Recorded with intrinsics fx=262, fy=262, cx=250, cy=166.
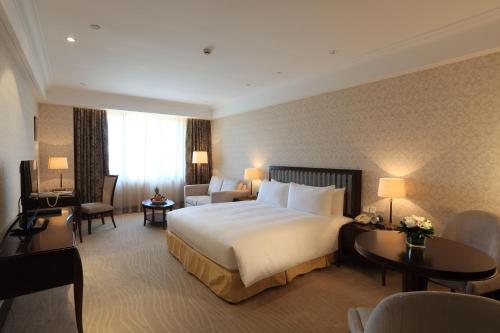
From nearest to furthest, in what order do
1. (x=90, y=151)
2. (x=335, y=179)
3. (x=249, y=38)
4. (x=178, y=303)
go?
1. (x=178, y=303)
2. (x=249, y=38)
3. (x=335, y=179)
4. (x=90, y=151)

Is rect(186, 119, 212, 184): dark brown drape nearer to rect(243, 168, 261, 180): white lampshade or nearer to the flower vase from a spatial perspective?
rect(243, 168, 261, 180): white lampshade

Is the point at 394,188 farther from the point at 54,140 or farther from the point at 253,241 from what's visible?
the point at 54,140

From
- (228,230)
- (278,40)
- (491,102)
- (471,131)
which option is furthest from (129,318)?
(491,102)

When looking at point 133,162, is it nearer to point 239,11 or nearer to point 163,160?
point 163,160

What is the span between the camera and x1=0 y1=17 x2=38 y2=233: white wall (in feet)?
7.95

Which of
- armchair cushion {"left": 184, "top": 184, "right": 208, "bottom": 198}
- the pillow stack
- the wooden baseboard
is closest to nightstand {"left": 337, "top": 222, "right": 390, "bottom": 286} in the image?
the pillow stack

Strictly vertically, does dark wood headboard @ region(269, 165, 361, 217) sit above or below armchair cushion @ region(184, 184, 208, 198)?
above

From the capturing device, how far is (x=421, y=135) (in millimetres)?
3141

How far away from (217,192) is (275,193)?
1377 mm

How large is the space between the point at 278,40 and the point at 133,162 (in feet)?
16.0

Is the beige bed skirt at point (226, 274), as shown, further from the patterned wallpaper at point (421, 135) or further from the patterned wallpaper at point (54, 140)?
the patterned wallpaper at point (54, 140)

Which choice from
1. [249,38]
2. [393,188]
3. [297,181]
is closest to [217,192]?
[297,181]

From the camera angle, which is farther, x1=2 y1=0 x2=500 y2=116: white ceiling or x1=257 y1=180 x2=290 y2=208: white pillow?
x1=257 y1=180 x2=290 y2=208: white pillow

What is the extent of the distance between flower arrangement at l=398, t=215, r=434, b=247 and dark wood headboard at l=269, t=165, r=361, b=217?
1782mm
